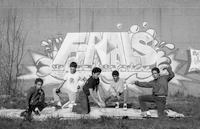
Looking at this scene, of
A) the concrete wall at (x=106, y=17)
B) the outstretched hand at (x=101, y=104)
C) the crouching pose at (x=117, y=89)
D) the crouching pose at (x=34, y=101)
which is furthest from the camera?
the concrete wall at (x=106, y=17)

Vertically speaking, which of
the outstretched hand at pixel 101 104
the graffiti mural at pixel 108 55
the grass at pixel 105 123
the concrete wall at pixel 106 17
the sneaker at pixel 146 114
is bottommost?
the grass at pixel 105 123

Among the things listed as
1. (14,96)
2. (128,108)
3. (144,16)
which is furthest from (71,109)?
(144,16)

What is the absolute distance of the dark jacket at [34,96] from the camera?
6480 mm

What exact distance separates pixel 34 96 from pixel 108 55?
14.1 ft

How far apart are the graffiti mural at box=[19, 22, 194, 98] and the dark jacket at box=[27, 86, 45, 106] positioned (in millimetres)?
3573

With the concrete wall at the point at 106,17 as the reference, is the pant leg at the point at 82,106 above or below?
below

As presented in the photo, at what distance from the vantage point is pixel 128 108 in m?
7.56

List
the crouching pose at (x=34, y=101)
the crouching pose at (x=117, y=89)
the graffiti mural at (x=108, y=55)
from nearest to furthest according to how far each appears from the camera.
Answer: the crouching pose at (x=34, y=101) < the crouching pose at (x=117, y=89) < the graffiti mural at (x=108, y=55)

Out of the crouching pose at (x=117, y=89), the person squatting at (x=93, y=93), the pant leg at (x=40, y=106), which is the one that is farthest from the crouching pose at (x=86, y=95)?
the pant leg at (x=40, y=106)

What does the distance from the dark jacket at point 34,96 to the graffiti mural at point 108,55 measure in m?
3.57

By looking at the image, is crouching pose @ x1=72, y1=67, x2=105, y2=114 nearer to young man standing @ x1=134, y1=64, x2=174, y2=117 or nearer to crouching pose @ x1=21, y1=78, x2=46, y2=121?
crouching pose @ x1=21, y1=78, x2=46, y2=121

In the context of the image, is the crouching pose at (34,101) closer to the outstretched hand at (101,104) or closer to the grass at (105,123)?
the grass at (105,123)

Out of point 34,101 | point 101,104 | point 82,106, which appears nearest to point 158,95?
point 101,104

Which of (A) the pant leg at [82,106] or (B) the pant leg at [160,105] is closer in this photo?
(B) the pant leg at [160,105]
